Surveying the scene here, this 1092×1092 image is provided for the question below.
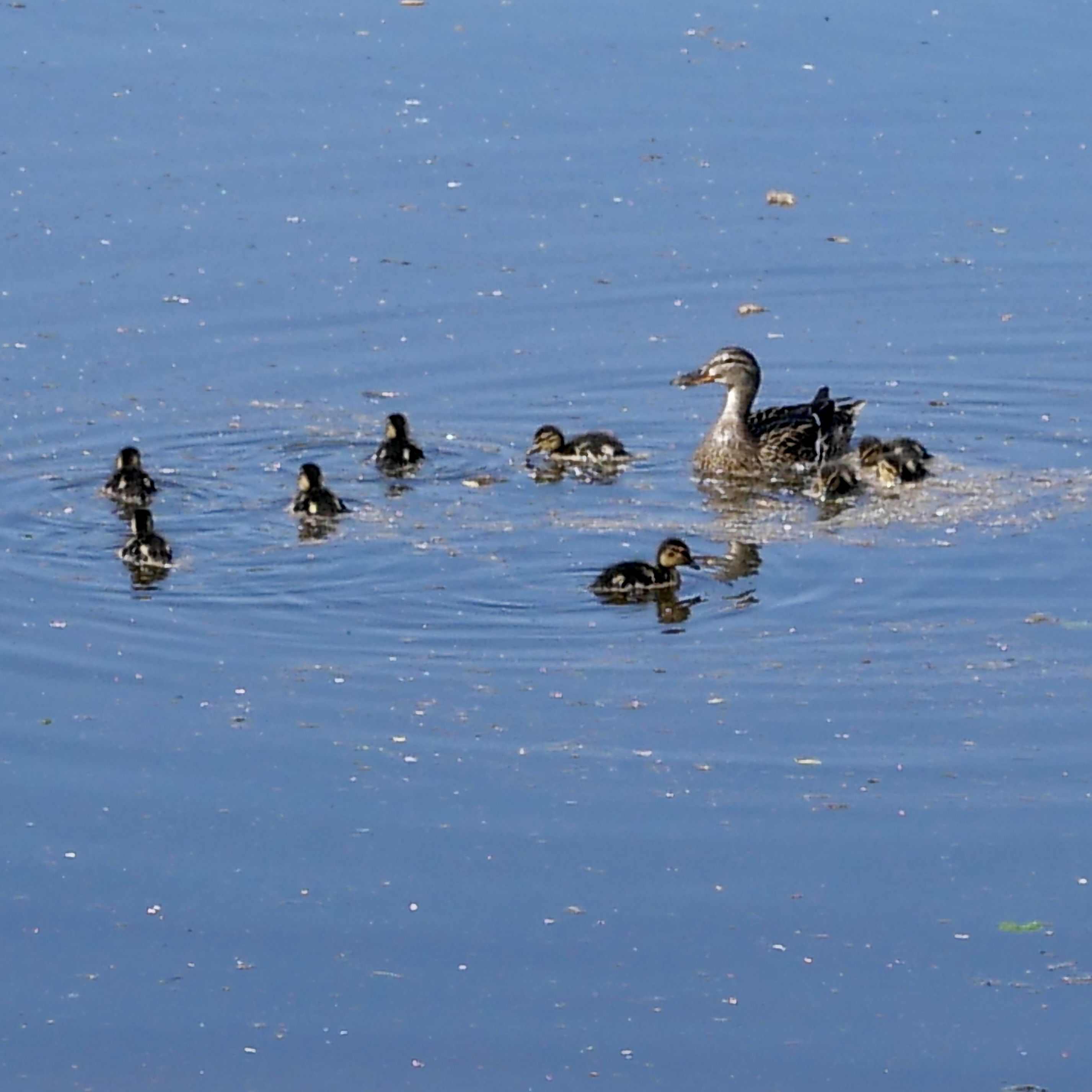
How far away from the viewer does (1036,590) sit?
9.59 meters

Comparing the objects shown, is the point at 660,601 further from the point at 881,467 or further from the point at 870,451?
the point at 870,451

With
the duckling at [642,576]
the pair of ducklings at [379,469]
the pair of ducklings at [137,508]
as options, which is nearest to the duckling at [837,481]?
the duckling at [642,576]

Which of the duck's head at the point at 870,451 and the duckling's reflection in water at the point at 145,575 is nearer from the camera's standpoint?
the duckling's reflection in water at the point at 145,575

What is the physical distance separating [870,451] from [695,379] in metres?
1.02

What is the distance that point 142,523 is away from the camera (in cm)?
999

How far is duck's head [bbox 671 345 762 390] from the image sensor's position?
12.0m

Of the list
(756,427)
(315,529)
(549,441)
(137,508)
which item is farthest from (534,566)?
(756,427)

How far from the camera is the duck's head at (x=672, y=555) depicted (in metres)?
9.81

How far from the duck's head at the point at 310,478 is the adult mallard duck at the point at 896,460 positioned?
2.49 metres

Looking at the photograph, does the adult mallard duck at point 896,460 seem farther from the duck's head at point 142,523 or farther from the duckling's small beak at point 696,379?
the duck's head at point 142,523

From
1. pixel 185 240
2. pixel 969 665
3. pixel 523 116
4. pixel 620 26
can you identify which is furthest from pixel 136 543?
pixel 620 26

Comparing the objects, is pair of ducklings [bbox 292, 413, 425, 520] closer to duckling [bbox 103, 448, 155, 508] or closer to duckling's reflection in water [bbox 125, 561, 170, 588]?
duckling [bbox 103, 448, 155, 508]

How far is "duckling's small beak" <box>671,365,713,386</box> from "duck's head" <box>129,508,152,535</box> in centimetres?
300

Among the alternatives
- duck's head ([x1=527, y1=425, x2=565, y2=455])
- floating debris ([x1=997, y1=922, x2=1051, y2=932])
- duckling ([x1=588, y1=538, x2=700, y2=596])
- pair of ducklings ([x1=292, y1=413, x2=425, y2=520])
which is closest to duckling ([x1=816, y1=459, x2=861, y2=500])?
duck's head ([x1=527, y1=425, x2=565, y2=455])
